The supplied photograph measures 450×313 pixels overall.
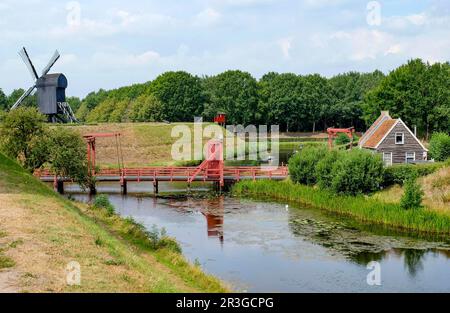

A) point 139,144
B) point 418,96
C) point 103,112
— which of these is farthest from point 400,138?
point 103,112

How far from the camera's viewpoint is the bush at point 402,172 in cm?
3519

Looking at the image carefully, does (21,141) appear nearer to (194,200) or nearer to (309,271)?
(194,200)

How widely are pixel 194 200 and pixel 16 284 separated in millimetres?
28810

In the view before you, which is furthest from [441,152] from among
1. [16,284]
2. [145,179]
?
[16,284]

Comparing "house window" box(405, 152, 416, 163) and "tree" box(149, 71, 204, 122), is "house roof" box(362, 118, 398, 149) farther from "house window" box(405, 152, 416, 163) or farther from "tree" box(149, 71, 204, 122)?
"tree" box(149, 71, 204, 122)

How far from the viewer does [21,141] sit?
3972 centimetres

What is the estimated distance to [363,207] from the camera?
33.1 meters

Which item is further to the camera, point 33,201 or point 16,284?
point 33,201

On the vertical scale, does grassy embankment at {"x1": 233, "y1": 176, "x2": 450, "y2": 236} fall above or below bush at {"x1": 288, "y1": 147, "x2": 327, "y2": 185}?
below

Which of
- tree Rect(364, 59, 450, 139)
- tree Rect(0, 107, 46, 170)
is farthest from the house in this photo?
tree Rect(364, 59, 450, 139)

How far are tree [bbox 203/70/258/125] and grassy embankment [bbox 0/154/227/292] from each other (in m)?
84.4

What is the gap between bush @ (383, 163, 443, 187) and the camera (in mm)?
35188

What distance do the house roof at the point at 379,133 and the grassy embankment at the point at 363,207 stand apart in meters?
9.04

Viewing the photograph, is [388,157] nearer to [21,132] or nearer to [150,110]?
[21,132]
